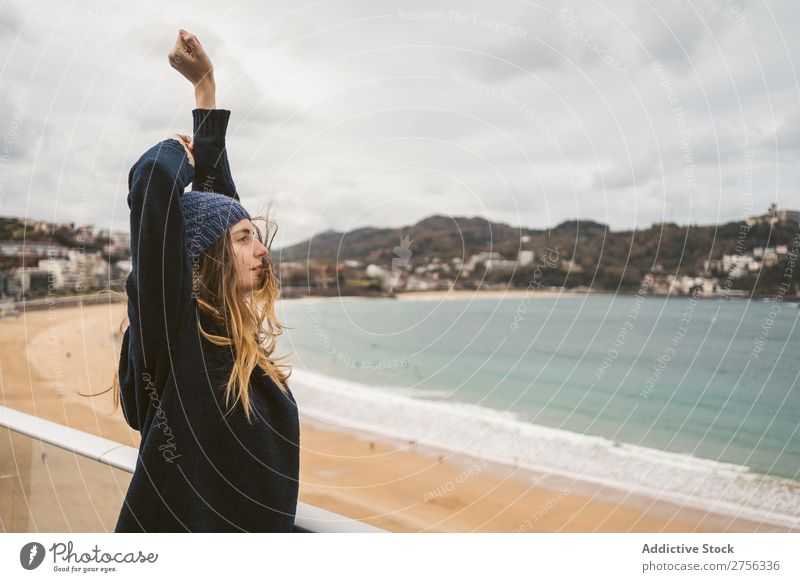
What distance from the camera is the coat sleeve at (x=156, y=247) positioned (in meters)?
0.86

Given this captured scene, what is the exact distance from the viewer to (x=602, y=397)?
12.7 metres

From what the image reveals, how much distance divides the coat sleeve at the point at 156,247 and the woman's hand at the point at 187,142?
14cm

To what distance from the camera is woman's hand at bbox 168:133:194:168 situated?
3.40 feet

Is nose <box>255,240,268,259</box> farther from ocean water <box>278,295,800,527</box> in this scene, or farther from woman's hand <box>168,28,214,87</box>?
ocean water <box>278,295,800,527</box>

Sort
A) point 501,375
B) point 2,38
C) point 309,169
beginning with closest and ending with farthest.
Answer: point 2,38
point 309,169
point 501,375

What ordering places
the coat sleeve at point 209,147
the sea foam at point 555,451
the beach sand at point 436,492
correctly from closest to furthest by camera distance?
the coat sleeve at point 209,147 → the beach sand at point 436,492 → the sea foam at point 555,451

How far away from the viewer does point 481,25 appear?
1928 mm

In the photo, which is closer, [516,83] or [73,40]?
[73,40]

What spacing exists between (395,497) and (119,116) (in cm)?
475

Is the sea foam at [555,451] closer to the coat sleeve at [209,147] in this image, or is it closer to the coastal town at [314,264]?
the coastal town at [314,264]

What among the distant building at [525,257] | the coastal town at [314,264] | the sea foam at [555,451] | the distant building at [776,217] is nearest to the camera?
the coastal town at [314,264]

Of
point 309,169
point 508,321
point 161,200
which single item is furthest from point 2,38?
point 508,321

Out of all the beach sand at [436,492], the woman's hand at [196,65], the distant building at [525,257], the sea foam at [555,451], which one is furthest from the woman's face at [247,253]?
the distant building at [525,257]

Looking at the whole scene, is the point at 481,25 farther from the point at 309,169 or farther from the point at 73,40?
the point at 73,40
